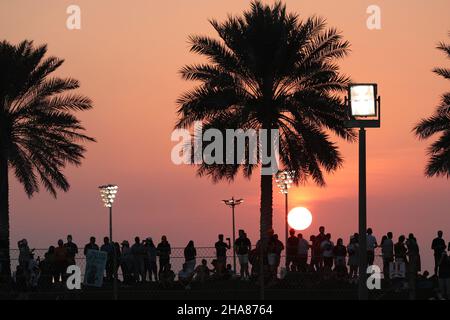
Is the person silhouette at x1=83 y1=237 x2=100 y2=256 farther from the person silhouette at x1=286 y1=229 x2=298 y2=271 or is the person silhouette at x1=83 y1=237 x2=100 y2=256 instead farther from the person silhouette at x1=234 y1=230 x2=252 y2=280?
the person silhouette at x1=286 y1=229 x2=298 y2=271

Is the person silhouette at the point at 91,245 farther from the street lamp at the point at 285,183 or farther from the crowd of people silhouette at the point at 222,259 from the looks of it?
the street lamp at the point at 285,183

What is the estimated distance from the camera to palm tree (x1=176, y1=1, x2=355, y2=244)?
43250 millimetres

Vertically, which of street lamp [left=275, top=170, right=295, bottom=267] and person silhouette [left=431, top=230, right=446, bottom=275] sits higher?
street lamp [left=275, top=170, right=295, bottom=267]

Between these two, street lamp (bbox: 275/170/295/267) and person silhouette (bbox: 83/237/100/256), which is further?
street lamp (bbox: 275/170/295/267)

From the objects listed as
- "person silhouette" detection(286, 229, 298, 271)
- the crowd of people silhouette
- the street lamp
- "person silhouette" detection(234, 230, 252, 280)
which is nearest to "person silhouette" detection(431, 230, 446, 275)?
the crowd of people silhouette

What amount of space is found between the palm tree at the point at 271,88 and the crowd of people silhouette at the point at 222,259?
763 cm

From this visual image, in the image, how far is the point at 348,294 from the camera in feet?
103

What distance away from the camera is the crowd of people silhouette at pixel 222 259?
33156mm

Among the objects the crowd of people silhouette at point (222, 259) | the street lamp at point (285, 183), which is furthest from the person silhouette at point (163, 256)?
the street lamp at point (285, 183)

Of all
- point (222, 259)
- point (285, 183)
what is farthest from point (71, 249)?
point (285, 183)

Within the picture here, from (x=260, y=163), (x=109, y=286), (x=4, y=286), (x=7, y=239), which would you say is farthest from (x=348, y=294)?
(x=7, y=239)

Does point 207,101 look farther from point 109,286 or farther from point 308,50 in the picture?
point 109,286

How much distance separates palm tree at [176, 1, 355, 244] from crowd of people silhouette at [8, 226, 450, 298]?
7631 mm
